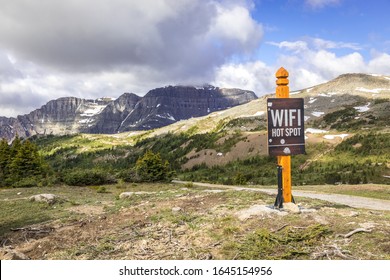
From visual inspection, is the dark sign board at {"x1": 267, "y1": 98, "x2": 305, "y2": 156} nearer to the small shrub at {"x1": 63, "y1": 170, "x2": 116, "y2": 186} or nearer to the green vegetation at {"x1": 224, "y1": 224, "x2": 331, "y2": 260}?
the green vegetation at {"x1": 224, "y1": 224, "x2": 331, "y2": 260}

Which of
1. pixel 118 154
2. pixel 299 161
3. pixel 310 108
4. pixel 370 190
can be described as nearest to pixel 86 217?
pixel 370 190

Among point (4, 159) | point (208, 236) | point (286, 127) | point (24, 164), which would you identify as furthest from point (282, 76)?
→ point (4, 159)

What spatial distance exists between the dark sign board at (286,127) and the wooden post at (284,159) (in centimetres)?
45

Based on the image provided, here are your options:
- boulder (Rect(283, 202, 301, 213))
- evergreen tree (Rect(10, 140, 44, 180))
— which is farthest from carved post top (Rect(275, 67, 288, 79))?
evergreen tree (Rect(10, 140, 44, 180))

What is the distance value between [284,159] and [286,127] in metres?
1.25

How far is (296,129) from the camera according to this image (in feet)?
38.0

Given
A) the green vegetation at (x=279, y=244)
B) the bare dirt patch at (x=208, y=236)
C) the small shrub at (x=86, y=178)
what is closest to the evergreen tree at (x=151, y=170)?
the small shrub at (x=86, y=178)

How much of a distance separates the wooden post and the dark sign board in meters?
0.45

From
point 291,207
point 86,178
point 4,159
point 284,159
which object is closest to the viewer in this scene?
point 291,207

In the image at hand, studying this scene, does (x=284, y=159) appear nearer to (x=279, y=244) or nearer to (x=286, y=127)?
(x=286, y=127)

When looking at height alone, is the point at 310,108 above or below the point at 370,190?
above

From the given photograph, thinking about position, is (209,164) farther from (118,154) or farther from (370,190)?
(118,154)

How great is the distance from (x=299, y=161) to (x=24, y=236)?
4969cm

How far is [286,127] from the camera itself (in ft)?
37.8
